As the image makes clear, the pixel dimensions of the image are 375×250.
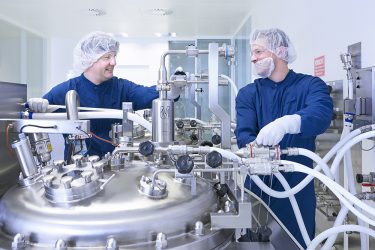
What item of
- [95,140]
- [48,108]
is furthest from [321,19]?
[48,108]

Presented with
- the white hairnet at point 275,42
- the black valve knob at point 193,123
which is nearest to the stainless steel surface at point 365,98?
the white hairnet at point 275,42

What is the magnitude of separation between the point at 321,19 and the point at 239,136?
1006 mm

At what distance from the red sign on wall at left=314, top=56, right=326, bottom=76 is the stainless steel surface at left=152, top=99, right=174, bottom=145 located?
1239 millimetres

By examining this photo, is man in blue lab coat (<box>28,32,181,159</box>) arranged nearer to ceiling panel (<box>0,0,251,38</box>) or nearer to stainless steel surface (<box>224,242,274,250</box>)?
stainless steel surface (<box>224,242,274,250</box>)

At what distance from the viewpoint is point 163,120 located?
972 millimetres

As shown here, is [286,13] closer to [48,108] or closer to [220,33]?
[48,108]

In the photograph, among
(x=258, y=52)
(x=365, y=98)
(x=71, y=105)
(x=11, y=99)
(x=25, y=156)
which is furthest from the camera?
(x=258, y=52)

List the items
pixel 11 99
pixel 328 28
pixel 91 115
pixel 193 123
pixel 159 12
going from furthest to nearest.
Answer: pixel 159 12, pixel 193 123, pixel 328 28, pixel 91 115, pixel 11 99

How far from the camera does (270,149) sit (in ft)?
2.75

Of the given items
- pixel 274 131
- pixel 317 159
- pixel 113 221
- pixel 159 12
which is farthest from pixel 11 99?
pixel 159 12

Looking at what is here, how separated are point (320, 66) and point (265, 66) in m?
0.69

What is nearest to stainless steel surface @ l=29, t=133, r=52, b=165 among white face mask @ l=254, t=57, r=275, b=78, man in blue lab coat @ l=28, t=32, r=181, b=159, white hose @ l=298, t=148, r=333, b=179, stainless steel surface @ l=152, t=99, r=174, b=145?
stainless steel surface @ l=152, t=99, r=174, b=145

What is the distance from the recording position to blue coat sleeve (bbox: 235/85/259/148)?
1379 mm

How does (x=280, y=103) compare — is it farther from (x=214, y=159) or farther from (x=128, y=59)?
(x=128, y=59)
